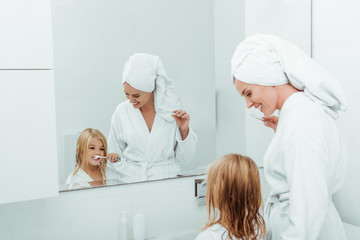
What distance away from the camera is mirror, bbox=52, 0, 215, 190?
55.7 inches

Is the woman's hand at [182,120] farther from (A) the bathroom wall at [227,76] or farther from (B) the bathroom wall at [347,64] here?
(B) the bathroom wall at [347,64]

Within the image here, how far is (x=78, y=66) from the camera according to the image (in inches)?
56.3

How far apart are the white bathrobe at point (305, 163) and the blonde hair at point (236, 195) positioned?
4.0 inches

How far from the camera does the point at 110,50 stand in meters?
1.47

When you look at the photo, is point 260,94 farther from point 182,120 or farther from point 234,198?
point 182,120

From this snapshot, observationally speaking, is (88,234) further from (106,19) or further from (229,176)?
(106,19)

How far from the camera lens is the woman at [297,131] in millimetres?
1127

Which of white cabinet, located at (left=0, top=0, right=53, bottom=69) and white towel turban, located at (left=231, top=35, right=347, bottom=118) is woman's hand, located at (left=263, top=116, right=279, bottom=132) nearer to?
white towel turban, located at (left=231, top=35, right=347, bottom=118)

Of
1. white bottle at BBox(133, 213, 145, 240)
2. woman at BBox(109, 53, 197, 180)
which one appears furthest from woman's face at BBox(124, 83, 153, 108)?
white bottle at BBox(133, 213, 145, 240)

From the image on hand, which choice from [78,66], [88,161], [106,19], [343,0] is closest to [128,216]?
[88,161]

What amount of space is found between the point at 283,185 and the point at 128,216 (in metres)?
0.64

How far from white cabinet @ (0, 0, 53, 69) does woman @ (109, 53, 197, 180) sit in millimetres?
370

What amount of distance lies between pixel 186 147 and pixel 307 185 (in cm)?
64

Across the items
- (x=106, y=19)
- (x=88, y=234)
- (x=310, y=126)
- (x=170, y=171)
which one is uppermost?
(x=106, y=19)
